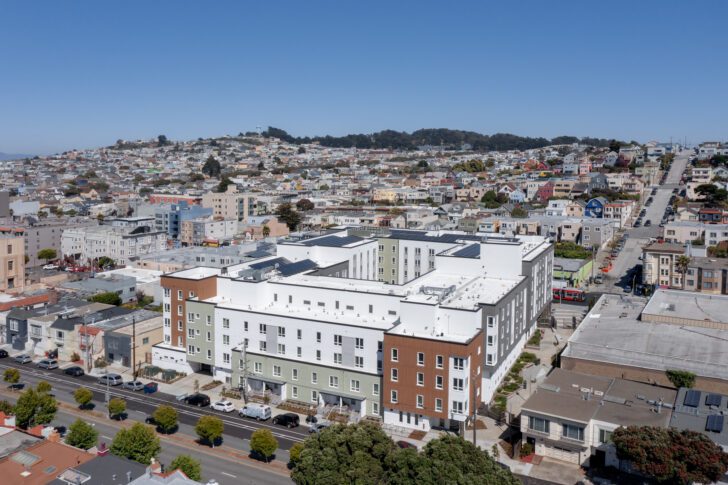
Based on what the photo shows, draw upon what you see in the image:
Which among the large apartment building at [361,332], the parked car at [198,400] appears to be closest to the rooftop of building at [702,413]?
the large apartment building at [361,332]

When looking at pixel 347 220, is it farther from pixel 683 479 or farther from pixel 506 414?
pixel 683 479

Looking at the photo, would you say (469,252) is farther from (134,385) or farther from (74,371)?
(74,371)

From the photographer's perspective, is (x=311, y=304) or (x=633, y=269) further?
(x=633, y=269)

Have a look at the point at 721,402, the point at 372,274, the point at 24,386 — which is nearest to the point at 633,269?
the point at 372,274

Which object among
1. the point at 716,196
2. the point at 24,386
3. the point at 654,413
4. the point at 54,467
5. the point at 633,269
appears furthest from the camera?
the point at 716,196

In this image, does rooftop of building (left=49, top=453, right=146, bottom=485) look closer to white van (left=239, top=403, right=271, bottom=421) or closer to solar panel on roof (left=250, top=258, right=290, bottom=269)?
white van (left=239, top=403, right=271, bottom=421)

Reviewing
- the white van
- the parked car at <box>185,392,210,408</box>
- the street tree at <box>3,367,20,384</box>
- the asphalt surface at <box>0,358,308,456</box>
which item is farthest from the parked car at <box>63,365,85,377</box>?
the white van

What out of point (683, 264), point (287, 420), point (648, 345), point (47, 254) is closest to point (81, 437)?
point (287, 420)
